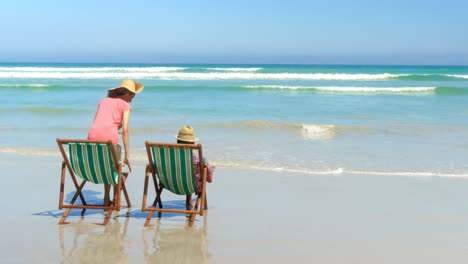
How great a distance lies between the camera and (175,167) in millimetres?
4910

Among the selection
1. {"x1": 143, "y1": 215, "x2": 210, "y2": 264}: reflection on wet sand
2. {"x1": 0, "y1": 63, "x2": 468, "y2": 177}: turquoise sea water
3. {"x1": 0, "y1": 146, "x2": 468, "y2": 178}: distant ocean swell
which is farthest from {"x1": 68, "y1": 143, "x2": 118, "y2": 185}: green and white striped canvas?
{"x1": 0, "y1": 63, "x2": 468, "y2": 177}: turquoise sea water

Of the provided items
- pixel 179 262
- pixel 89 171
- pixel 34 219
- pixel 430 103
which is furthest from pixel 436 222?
pixel 430 103

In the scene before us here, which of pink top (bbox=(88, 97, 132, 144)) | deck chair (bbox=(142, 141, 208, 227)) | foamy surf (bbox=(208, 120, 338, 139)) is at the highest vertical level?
pink top (bbox=(88, 97, 132, 144))

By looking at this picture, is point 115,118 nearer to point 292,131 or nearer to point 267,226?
point 267,226

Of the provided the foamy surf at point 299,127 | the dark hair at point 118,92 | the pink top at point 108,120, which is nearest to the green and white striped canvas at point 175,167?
the pink top at point 108,120

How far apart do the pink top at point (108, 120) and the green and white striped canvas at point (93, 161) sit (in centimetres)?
23

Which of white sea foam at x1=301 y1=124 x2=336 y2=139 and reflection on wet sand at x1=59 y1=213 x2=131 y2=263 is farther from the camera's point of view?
white sea foam at x1=301 y1=124 x2=336 y2=139

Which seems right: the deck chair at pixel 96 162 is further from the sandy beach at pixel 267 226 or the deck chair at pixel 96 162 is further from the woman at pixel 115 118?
the sandy beach at pixel 267 226

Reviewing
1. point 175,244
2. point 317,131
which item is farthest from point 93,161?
point 317,131

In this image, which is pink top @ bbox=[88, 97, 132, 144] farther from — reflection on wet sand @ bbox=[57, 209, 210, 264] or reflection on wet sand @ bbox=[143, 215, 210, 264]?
reflection on wet sand @ bbox=[143, 215, 210, 264]

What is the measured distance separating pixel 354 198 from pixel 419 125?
23.9ft

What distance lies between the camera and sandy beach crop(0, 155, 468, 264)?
13.9 feet

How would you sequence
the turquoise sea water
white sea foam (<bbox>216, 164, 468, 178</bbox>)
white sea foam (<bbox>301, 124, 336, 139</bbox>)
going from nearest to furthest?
white sea foam (<bbox>216, 164, 468, 178</bbox>) < the turquoise sea water < white sea foam (<bbox>301, 124, 336, 139</bbox>)

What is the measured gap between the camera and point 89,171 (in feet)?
16.4
